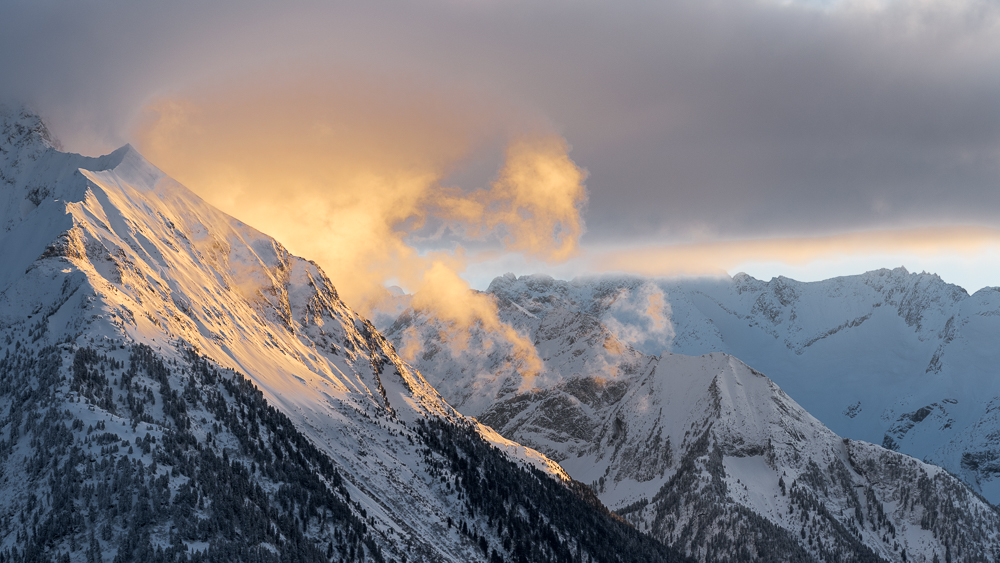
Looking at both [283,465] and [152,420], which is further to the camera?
[283,465]

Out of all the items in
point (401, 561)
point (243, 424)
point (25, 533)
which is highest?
point (243, 424)

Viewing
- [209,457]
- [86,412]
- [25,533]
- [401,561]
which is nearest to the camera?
[25,533]

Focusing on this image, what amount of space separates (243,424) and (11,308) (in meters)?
→ 60.9

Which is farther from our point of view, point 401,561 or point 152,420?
point 401,561

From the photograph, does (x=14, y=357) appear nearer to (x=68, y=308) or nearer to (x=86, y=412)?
(x=68, y=308)

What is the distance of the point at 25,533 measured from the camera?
134 metres

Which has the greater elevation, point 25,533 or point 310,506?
point 310,506

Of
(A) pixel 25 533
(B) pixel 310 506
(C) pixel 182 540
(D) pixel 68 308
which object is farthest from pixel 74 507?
(D) pixel 68 308

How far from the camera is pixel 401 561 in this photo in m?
191

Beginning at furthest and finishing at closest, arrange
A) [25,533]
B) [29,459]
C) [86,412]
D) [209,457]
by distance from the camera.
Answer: [209,457] → [86,412] → [29,459] → [25,533]

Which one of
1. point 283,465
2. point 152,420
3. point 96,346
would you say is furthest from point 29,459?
point 283,465

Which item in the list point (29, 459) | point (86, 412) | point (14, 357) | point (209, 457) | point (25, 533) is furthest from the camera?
point (14, 357)

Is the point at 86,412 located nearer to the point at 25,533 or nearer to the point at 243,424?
the point at 25,533

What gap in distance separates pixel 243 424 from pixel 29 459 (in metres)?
52.0
